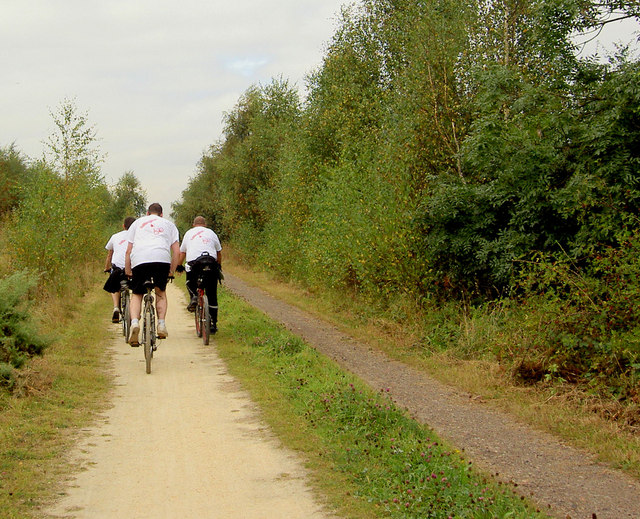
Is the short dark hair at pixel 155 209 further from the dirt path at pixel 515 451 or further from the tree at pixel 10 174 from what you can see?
the tree at pixel 10 174

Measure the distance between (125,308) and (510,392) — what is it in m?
7.09

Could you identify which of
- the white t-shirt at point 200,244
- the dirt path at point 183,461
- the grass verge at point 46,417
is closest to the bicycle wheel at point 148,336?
the dirt path at point 183,461

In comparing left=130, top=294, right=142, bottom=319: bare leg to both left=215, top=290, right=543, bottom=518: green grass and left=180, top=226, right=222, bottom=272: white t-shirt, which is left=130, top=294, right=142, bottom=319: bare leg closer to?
left=215, top=290, right=543, bottom=518: green grass

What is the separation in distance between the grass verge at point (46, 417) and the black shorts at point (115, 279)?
42.9 inches

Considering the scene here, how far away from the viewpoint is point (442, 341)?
1205 cm

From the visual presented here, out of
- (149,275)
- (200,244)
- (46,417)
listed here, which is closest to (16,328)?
(46,417)

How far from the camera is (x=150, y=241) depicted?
1038 cm

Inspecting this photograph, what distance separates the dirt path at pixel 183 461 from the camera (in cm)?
495

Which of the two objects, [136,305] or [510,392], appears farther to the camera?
[136,305]

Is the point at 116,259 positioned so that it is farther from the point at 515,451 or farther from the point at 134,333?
the point at 515,451

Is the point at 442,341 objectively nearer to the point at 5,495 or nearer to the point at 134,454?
the point at 134,454

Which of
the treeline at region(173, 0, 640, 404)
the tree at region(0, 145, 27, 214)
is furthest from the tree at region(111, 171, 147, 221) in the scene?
the treeline at region(173, 0, 640, 404)

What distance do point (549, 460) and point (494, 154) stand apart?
580 centimetres

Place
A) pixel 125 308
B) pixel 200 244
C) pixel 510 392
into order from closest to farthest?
pixel 510 392 < pixel 200 244 < pixel 125 308
